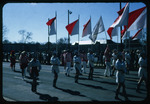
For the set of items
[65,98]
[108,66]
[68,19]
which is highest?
[68,19]

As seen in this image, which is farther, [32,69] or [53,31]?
[53,31]

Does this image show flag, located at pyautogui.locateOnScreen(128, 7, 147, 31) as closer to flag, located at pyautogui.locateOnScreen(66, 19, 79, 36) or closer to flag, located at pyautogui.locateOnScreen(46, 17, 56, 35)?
flag, located at pyautogui.locateOnScreen(66, 19, 79, 36)

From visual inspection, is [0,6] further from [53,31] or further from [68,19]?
[68,19]

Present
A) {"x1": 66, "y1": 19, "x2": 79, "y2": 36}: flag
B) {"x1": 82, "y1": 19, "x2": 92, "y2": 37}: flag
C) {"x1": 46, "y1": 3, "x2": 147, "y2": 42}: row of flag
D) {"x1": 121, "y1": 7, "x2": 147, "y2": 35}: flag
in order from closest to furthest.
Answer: {"x1": 121, "y1": 7, "x2": 147, "y2": 35}: flag
{"x1": 46, "y1": 3, "x2": 147, "y2": 42}: row of flag
{"x1": 82, "y1": 19, "x2": 92, "y2": 37}: flag
{"x1": 66, "y1": 19, "x2": 79, "y2": 36}: flag

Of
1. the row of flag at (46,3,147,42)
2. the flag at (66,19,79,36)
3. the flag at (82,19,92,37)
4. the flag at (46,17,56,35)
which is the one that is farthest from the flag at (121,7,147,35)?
the flag at (46,17,56,35)

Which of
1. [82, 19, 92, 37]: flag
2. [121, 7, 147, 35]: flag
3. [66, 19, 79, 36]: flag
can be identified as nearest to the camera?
[121, 7, 147, 35]: flag

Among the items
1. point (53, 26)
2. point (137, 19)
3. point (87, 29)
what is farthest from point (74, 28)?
point (137, 19)

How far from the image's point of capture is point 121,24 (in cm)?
936

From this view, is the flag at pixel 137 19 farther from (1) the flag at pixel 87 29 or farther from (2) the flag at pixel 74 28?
(2) the flag at pixel 74 28

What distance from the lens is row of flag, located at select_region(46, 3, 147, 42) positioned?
336 inches

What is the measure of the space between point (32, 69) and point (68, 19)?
67.0ft

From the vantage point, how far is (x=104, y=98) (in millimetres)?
6410

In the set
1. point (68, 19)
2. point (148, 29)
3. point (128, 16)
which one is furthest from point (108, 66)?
point (68, 19)

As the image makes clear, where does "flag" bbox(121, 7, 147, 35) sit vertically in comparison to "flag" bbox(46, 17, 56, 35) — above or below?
below
